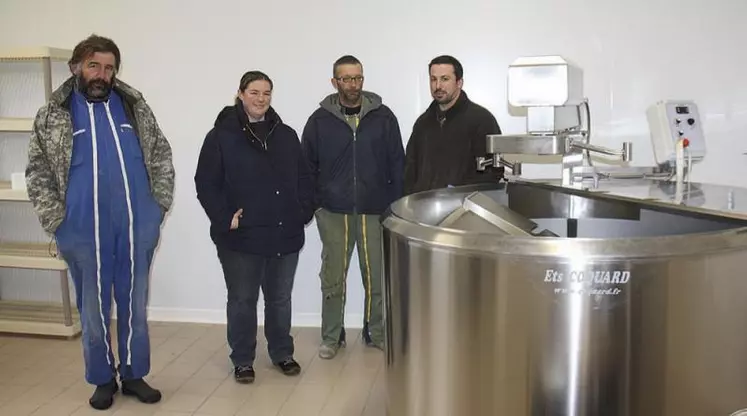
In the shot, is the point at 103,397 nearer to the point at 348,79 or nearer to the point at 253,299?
the point at 253,299

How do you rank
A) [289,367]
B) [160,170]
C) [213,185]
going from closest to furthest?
[160,170], [213,185], [289,367]

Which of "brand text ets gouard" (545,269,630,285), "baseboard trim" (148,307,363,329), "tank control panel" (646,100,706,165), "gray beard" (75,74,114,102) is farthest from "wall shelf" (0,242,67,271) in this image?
"brand text ets gouard" (545,269,630,285)

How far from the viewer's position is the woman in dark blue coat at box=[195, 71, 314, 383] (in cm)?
319

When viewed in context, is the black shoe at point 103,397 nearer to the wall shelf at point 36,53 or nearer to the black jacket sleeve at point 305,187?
the black jacket sleeve at point 305,187

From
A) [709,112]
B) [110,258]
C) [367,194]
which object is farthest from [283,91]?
[709,112]

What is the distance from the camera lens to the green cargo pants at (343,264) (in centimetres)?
368

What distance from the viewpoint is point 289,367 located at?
3.44m

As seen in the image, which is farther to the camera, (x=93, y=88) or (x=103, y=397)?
(x=103, y=397)

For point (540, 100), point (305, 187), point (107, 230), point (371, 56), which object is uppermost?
point (371, 56)

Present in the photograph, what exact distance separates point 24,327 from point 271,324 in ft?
4.97

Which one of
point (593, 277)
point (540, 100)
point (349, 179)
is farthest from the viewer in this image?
point (349, 179)

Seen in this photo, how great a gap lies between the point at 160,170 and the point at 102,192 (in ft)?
0.85

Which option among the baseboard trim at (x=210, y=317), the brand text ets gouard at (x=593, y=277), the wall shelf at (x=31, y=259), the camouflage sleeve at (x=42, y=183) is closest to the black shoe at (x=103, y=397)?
the camouflage sleeve at (x=42, y=183)

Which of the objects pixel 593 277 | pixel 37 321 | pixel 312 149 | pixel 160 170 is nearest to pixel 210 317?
pixel 37 321
